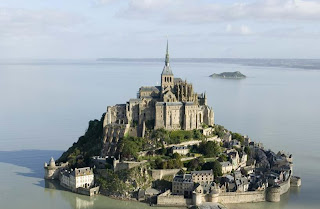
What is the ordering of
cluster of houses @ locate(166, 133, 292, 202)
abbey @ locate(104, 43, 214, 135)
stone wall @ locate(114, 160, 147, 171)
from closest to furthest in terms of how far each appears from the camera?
cluster of houses @ locate(166, 133, 292, 202) < stone wall @ locate(114, 160, 147, 171) < abbey @ locate(104, 43, 214, 135)

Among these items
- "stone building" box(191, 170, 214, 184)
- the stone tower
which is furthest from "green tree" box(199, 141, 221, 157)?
the stone tower

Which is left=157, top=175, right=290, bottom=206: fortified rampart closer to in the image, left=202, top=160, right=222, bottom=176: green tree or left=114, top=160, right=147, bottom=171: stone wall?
left=202, top=160, right=222, bottom=176: green tree

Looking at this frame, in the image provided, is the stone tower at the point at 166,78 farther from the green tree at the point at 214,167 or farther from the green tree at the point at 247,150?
the green tree at the point at 214,167

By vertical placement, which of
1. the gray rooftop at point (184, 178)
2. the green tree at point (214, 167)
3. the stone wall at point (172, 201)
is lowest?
the stone wall at point (172, 201)

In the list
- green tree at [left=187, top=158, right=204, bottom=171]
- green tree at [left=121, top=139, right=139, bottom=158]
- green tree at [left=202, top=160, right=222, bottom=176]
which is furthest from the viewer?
green tree at [left=121, top=139, right=139, bottom=158]

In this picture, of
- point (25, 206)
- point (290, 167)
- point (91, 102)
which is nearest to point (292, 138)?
point (290, 167)

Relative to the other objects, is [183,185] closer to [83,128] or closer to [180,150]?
[180,150]

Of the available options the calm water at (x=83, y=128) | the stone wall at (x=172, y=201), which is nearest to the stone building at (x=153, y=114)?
the calm water at (x=83, y=128)

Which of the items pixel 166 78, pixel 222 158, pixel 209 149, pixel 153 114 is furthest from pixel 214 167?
pixel 166 78

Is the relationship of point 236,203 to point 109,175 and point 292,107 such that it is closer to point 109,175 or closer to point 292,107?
point 109,175

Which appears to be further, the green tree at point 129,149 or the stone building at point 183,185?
the green tree at point 129,149
